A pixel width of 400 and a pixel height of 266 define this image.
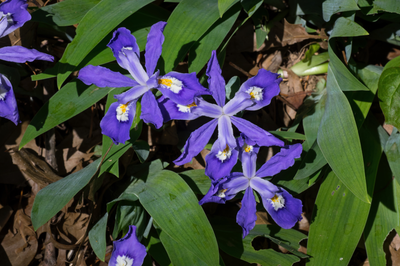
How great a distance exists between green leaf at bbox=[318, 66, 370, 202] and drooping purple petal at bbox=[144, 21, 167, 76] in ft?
3.53

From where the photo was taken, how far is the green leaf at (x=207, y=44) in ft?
5.83

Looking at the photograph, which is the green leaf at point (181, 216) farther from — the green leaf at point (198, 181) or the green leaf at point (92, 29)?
the green leaf at point (92, 29)

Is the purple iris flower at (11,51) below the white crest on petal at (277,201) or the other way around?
the other way around

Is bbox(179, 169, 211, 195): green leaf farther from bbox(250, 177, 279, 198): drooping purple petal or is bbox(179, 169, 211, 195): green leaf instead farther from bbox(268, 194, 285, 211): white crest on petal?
bbox(268, 194, 285, 211): white crest on petal

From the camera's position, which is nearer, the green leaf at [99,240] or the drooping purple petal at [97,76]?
the drooping purple petal at [97,76]

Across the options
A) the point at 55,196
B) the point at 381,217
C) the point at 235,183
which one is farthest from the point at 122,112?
the point at 381,217

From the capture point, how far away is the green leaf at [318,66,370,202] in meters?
1.69

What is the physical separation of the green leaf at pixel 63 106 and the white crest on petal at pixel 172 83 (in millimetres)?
474

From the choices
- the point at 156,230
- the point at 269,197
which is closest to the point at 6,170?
the point at 156,230

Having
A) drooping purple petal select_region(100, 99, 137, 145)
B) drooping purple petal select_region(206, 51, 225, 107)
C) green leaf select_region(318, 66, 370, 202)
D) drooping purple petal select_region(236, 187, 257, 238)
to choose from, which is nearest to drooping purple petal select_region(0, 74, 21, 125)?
drooping purple petal select_region(100, 99, 137, 145)

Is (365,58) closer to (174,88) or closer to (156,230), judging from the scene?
(174,88)

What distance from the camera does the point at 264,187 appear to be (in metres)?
1.73

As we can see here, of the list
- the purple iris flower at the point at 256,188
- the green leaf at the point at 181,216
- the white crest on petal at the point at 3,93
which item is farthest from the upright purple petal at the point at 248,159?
the white crest on petal at the point at 3,93

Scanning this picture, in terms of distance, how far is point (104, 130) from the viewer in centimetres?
153
